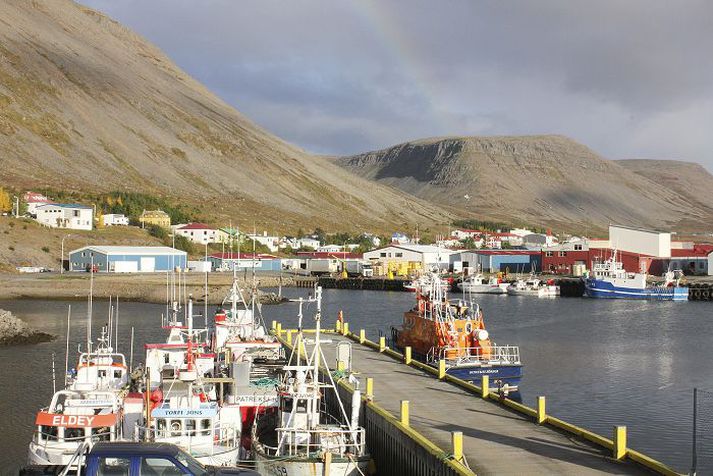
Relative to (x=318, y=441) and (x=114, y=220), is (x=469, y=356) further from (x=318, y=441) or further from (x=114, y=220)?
(x=114, y=220)

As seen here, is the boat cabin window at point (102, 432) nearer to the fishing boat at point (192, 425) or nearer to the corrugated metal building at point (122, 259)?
the fishing boat at point (192, 425)

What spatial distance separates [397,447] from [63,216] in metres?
136

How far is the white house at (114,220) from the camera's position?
523 feet

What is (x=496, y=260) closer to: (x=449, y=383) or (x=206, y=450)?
(x=449, y=383)

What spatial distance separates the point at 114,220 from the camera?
162m

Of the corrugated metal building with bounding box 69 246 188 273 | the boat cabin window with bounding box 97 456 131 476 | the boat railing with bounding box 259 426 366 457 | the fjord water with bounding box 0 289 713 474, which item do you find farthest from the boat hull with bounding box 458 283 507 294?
the boat cabin window with bounding box 97 456 131 476

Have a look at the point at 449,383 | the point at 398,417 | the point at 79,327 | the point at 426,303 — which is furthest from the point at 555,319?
the point at 398,417

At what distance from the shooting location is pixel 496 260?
150250mm

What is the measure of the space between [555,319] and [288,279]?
60.8m

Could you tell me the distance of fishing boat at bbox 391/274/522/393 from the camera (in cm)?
3834

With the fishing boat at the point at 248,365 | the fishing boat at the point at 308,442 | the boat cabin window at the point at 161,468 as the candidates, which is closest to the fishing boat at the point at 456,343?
the fishing boat at the point at 248,365

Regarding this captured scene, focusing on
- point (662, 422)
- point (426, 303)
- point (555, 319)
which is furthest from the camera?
point (555, 319)

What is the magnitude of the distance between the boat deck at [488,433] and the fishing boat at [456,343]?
589 cm

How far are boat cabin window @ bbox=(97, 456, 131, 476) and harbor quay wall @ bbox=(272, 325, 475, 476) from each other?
7294mm
